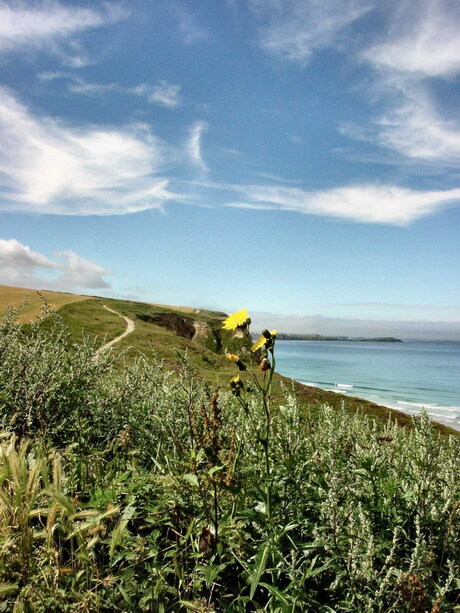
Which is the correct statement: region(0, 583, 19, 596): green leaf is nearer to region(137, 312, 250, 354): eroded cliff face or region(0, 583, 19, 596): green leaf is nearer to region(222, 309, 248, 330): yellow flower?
region(222, 309, 248, 330): yellow flower

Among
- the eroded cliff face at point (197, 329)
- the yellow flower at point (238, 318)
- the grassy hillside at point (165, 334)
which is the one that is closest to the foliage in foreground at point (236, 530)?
the yellow flower at point (238, 318)

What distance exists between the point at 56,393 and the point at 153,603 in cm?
344

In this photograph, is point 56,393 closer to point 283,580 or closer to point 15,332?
point 15,332

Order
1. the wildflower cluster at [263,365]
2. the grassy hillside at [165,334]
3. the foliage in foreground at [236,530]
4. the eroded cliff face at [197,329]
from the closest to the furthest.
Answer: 1. the foliage in foreground at [236,530]
2. the wildflower cluster at [263,365]
3. the grassy hillside at [165,334]
4. the eroded cliff face at [197,329]

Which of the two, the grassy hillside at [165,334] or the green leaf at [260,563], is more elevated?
the green leaf at [260,563]

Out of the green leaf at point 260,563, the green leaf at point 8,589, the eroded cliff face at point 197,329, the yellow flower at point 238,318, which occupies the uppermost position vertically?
the yellow flower at point 238,318

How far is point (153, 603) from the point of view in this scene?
2.35 meters

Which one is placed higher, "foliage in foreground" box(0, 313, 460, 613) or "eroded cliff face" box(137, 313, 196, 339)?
"foliage in foreground" box(0, 313, 460, 613)

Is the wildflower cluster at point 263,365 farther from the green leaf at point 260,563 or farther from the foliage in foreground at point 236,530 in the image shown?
the green leaf at point 260,563

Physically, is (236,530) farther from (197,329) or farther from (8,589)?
(197,329)

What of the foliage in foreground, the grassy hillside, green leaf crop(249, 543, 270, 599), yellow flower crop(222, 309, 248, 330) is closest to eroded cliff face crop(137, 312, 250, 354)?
the grassy hillside

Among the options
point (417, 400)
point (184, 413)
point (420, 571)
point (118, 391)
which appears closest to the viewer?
point (420, 571)

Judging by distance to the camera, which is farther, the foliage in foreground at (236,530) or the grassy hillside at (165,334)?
the grassy hillside at (165,334)

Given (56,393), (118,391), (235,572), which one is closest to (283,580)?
(235,572)
